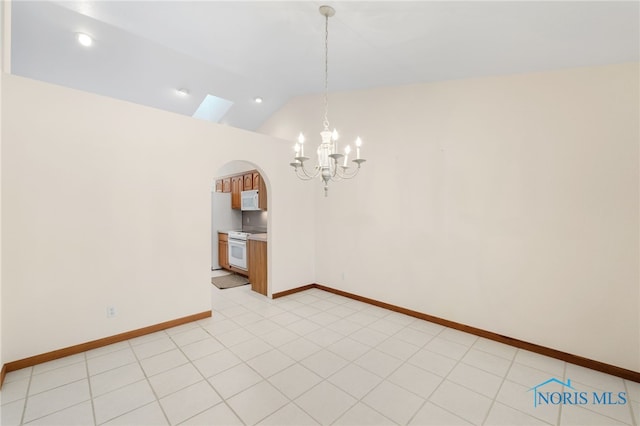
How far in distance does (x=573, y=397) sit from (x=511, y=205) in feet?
5.59

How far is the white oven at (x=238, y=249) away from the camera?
552cm

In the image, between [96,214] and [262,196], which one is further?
[262,196]

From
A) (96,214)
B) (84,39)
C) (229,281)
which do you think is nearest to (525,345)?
(96,214)

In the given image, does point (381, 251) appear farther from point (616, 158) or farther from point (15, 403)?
point (15, 403)

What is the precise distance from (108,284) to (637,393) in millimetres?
4876

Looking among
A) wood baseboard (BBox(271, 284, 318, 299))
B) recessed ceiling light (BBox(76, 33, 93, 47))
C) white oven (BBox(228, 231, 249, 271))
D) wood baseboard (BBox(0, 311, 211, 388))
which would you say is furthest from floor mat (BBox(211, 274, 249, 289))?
recessed ceiling light (BBox(76, 33, 93, 47))

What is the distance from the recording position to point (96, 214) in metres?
2.80

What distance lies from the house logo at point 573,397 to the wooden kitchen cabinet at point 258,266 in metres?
3.56

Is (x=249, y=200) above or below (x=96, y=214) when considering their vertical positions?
above

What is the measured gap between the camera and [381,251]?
13.2 feet

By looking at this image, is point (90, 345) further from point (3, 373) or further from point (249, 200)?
point (249, 200)

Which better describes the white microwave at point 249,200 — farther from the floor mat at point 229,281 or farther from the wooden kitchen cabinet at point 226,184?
the floor mat at point 229,281

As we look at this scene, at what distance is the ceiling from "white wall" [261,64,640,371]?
12.7 inches

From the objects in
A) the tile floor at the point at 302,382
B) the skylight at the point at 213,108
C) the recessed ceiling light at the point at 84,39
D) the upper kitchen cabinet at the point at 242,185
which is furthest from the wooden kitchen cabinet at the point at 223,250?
the recessed ceiling light at the point at 84,39
